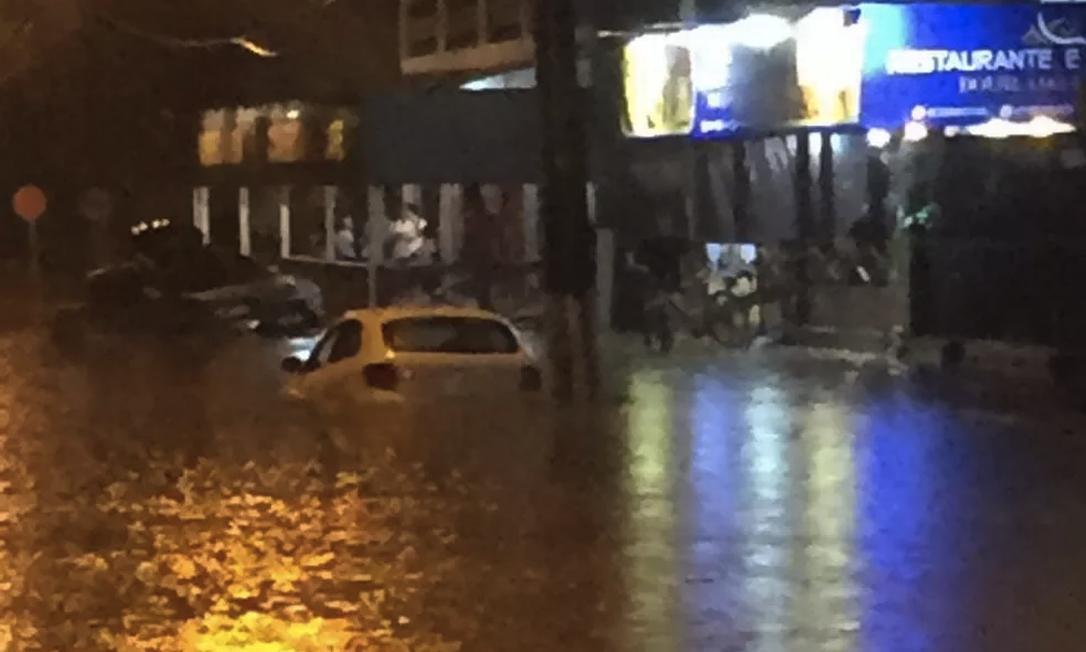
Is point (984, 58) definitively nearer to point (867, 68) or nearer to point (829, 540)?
point (867, 68)

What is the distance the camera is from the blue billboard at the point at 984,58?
714 inches

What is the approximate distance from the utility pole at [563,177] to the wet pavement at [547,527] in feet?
3.44

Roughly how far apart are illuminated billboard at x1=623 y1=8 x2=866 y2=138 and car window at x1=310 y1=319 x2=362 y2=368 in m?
6.54

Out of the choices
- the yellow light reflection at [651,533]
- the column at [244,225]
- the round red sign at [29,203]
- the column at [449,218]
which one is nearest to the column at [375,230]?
the column at [449,218]

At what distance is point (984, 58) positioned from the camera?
18.2 metres

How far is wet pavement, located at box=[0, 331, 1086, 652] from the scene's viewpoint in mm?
6672

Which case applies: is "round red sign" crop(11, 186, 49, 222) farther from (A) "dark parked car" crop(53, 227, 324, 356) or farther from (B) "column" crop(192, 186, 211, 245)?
(B) "column" crop(192, 186, 211, 245)

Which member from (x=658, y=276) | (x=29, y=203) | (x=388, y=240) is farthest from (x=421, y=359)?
(x=29, y=203)

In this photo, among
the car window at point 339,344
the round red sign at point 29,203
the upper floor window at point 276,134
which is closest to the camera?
the car window at point 339,344

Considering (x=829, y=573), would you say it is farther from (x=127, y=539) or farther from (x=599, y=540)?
(x=127, y=539)

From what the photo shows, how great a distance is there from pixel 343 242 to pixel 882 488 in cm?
1222

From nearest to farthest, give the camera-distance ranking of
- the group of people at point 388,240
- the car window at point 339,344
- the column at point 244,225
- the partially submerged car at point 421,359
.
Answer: the partially submerged car at point 421,359, the car window at point 339,344, the group of people at point 388,240, the column at point 244,225

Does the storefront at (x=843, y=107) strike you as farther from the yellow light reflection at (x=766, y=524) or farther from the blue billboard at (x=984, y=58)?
the yellow light reflection at (x=766, y=524)

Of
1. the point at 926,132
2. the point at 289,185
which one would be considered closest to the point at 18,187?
the point at 289,185
